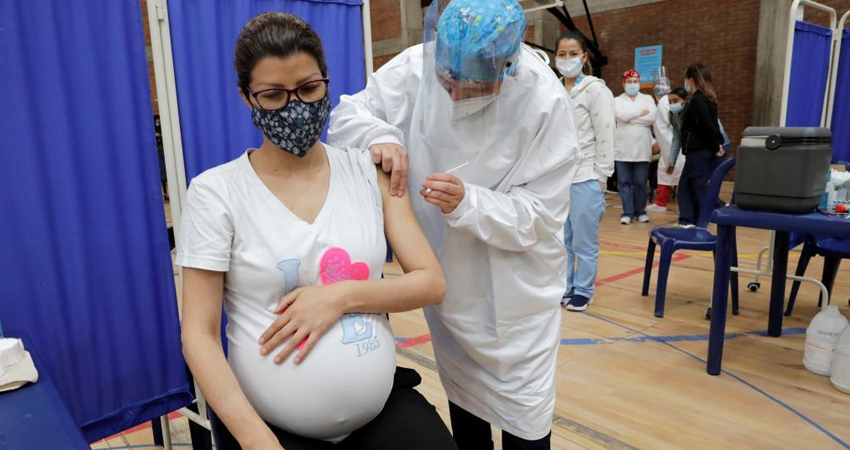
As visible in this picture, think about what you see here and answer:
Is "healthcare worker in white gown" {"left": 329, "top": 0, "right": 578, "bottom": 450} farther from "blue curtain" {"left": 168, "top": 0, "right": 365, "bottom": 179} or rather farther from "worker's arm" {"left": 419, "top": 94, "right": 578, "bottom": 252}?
"blue curtain" {"left": 168, "top": 0, "right": 365, "bottom": 179}

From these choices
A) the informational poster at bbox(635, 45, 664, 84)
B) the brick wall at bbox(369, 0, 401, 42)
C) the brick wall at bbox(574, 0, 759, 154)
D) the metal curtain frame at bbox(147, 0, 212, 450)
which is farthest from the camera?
the brick wall at bbox(369, 0, 401, 42)

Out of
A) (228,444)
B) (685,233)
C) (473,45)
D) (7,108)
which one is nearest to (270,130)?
(473,45)

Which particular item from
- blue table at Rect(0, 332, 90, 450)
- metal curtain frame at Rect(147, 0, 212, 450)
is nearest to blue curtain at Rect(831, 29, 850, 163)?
metal curtain frame at Rect(147, 0, 212, 450)

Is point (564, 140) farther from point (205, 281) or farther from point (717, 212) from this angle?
point (717, 212)

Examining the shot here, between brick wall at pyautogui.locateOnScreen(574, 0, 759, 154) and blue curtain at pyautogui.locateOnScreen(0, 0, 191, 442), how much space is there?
7689 mm

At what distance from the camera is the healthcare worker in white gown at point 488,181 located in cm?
114

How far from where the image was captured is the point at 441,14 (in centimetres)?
118

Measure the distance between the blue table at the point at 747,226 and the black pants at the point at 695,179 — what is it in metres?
2.33

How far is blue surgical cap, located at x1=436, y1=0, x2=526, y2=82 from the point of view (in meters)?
1.08

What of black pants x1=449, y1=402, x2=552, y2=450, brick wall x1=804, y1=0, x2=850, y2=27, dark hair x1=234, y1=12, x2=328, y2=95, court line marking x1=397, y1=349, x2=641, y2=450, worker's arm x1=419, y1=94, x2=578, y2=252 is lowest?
court line marking x1=397, y1=349, x2=641, y2=450

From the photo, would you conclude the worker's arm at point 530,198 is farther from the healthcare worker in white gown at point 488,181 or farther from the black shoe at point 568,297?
the black shoe at point 568,297

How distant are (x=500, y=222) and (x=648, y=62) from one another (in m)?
7.99

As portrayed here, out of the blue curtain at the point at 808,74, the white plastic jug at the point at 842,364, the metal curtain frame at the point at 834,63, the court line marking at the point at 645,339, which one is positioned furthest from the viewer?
the metal curtain frame at the point at 834,63

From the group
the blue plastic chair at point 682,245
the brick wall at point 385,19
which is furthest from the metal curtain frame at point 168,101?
the brick wall at point 385,19
